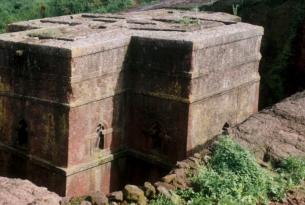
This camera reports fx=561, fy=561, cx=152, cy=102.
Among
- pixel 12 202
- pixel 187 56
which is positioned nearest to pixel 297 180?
pixel 187 56

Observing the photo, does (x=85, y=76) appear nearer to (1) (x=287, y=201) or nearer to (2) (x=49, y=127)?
(2) (x=49, y=127)

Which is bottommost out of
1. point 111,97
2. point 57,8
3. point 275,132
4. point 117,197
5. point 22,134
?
point 22,134

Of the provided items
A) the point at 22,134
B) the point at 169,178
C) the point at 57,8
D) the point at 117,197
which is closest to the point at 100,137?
the point at 22,134

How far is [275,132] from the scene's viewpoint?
364 inches

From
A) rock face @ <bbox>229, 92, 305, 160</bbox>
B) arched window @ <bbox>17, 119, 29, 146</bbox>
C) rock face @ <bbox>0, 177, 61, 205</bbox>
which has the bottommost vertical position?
arched window @ <bbox>17, 119, 29, 146</bbox>

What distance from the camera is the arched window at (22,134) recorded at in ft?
34.2

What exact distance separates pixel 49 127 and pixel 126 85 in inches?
68.7

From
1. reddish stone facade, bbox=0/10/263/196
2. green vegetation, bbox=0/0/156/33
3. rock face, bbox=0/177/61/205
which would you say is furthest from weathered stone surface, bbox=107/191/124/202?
green vegetation, bbox=0/0/156/33

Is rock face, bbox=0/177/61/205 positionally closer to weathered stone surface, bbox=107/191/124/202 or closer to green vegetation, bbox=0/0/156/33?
weathered stone surface, bbox=107/191/124/202

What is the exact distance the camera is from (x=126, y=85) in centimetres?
1075

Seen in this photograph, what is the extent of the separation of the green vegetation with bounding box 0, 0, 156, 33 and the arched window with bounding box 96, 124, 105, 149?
1865 centimetres

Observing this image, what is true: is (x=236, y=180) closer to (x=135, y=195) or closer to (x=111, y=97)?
(x=135, y=195)

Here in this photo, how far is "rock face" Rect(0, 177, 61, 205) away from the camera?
250 inches

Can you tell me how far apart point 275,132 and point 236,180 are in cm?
208
